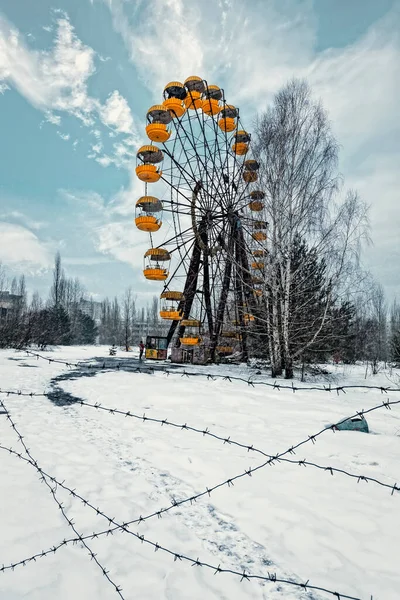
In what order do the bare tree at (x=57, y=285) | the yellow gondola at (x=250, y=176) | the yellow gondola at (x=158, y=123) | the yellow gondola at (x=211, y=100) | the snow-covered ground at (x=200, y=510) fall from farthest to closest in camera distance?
the bare tree at (x=57, y=285) → the yellow gondola at (x=211, y=100) → the yellow gondola at (x=158, y=123) → the yellow gondola at (x=250, y=176) → the snow-covered ground at (x=200, y=510)

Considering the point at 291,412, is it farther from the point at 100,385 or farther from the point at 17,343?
the point at 17,343

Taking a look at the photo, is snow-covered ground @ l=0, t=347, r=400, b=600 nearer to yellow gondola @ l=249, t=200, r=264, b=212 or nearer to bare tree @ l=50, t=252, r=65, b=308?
yellow gondola @ l=249, t=200, r=264, b=212

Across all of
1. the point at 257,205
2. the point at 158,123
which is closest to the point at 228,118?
the point at 158,123

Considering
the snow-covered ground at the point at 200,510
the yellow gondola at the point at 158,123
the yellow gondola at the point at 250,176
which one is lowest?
the snow-covered ground at the point at 200,510

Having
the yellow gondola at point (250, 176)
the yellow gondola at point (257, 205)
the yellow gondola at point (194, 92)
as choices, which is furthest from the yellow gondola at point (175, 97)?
the yellow gondola at point (257, 205)

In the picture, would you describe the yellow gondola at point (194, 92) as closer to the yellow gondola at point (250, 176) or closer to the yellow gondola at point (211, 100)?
the yellow gondola at point (211, 100)

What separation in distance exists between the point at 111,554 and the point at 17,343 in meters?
26.3

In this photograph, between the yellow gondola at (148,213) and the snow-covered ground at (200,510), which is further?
the yellow gondola at (148,213)

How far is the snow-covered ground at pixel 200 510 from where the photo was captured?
2.29 metres

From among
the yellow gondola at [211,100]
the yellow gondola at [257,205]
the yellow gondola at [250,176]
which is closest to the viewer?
the yellow gondola at [257,205]

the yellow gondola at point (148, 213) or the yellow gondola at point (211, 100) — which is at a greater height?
the yellow gondola at point (211, 100)

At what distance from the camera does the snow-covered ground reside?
229cm


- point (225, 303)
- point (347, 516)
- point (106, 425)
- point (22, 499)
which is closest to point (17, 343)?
point (225, 303)

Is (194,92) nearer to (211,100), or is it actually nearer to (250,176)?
(211,100)
